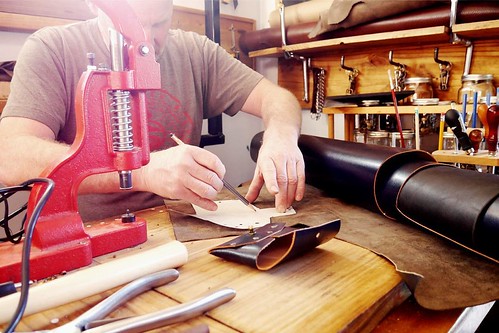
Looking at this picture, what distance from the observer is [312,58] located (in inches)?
97.3

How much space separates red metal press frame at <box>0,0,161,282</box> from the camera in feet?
1.89

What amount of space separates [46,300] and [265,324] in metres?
0.25

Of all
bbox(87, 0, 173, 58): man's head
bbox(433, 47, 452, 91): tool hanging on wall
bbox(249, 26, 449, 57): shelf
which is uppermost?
bbox(249, 26, 449, 57): shelf

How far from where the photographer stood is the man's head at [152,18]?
3.47ft

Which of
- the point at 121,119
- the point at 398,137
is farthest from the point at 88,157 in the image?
the point at 398,137

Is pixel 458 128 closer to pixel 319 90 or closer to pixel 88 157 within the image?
pixel 88 157

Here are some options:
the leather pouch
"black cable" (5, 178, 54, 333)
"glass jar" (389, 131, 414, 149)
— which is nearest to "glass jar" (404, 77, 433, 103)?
"glass jar" (389, 131, 414, 149)

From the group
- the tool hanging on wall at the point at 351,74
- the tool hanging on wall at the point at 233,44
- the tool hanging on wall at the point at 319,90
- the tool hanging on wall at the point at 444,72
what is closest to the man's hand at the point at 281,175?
the tool hanging on wall at the point at 444,72

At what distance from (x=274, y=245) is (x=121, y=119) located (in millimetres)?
292

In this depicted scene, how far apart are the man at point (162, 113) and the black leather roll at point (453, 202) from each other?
10.2 inches

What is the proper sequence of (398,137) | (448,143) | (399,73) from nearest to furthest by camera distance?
(448,143), (398,137), (399,73)

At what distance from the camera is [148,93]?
132 centimetres

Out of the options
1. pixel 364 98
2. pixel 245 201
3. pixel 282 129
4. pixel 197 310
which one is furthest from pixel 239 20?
pixel 197 310

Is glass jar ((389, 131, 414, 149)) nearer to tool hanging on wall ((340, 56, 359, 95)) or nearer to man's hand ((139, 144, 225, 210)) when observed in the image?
tool hanging on wall ((340, 56, 359, 95))
